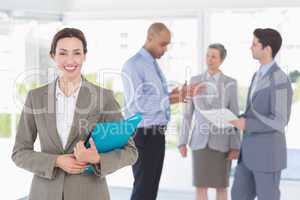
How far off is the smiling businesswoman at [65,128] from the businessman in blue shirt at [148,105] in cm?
180

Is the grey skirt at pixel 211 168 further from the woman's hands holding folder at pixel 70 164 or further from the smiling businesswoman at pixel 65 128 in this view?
the woman's hands holding folder at pixel 70 164

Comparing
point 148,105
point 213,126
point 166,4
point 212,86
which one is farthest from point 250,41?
point 148,105

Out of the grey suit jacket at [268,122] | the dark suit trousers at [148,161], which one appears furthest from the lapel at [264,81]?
the dark suit trousers at [148,161]

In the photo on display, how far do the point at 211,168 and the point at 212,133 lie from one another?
0.32 metres

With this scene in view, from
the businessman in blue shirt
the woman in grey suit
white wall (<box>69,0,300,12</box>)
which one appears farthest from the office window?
the businessman in blue shirt

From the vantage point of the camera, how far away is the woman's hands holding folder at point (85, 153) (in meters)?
1.87

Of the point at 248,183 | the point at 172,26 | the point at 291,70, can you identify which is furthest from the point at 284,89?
the point at 172,26

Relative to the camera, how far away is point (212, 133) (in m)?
4.28

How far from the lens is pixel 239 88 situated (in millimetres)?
5352

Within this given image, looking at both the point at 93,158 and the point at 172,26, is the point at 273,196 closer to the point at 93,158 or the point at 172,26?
the point at 93,158

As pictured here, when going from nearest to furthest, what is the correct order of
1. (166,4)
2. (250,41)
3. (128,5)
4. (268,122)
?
(268,122) → (250,41) → (166,4) → (128,5)

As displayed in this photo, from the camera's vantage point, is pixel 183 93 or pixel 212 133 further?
pixel 212 133

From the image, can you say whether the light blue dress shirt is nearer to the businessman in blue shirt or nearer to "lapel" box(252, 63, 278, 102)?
the businessman in blue shirt

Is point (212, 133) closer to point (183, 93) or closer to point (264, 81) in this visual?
point (183, 93)
